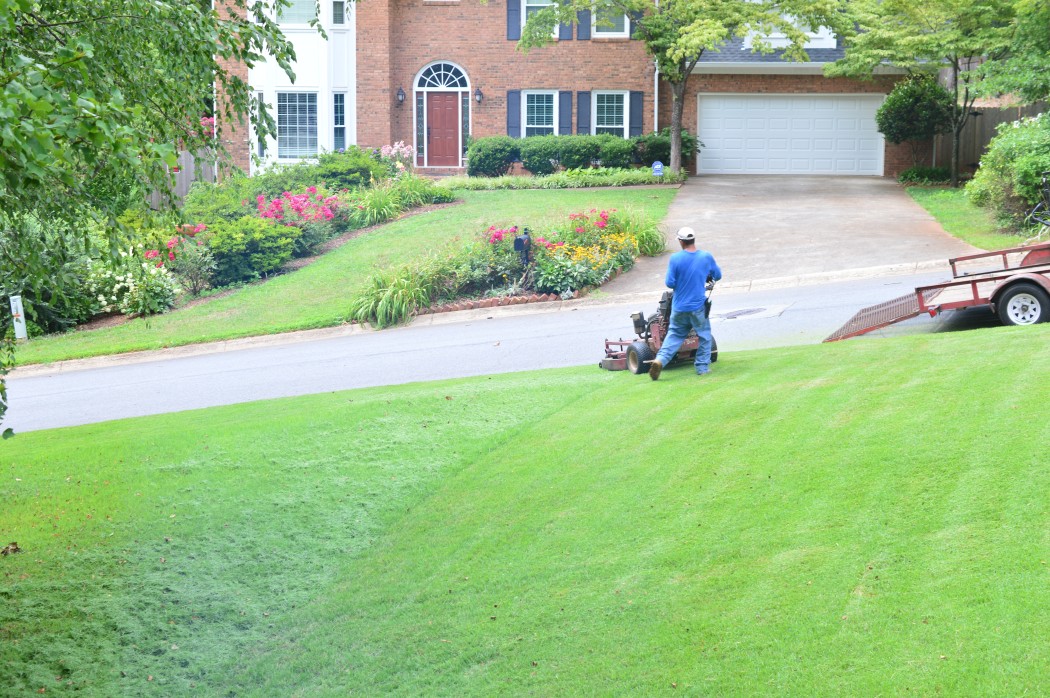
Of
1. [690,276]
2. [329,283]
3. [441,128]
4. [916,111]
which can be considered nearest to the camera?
[690,276]

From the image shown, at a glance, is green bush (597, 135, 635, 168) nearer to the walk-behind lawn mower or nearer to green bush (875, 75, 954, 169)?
green bush (875, 75, 954, 169)

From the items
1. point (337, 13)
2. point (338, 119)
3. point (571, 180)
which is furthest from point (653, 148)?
point (337, 13)

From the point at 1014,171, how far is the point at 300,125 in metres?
22.5

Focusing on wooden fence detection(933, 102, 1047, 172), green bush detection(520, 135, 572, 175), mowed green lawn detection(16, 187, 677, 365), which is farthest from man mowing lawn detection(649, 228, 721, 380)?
green bush detection(520, 135, 572, 175)

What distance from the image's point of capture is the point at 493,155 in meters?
34.4

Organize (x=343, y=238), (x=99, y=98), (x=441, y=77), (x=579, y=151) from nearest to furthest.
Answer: (x=99, y=98) < (x=343, y=238) < (x=579, y=151) < (x=441, y=77)

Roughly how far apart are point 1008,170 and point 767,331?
9.94m

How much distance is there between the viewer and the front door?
36500 millimetres

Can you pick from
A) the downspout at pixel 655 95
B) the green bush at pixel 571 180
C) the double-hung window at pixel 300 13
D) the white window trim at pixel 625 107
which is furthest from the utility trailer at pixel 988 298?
the double-hung window at pixel 300 13

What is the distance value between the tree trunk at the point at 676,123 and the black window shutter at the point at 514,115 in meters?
5.06

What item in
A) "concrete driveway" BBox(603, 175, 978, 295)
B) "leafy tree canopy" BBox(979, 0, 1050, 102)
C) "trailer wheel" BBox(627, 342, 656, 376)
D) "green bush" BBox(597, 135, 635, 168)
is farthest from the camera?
"green bush" BBox(597, 135, 635, 168)

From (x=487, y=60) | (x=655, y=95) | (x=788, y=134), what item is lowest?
(x=788, y=134)

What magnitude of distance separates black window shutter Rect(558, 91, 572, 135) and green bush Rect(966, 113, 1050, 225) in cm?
1487

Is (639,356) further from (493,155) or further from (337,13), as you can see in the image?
(337,13)
